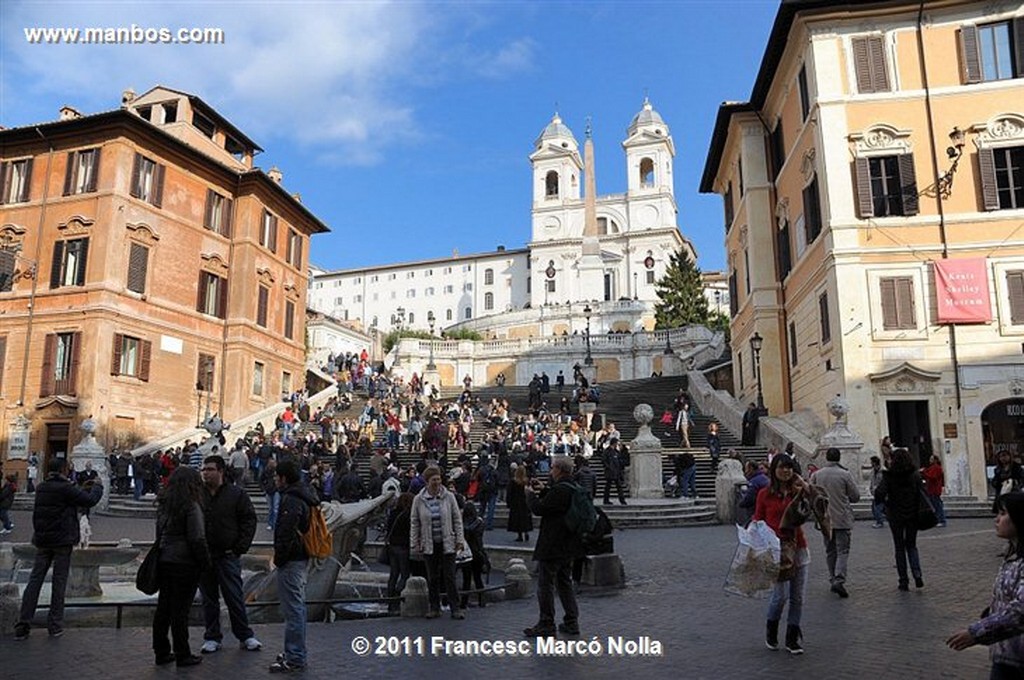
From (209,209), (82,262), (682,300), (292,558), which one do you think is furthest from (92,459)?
(682,300)

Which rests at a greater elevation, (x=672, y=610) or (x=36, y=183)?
(x=36, y=183)

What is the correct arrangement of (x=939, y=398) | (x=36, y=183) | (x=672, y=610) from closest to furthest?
1. (x=672, y=610)
2. (x=939, y=398)
3. (x=36, y=183)

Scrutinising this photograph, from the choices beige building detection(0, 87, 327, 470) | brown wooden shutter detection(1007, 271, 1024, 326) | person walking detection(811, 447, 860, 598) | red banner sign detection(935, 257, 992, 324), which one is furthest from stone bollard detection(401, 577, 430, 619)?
beige building detection(0, 87, 327, 470)

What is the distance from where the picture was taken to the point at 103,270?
30016 mm

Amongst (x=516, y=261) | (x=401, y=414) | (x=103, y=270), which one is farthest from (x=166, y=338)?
(x=516, y=261)

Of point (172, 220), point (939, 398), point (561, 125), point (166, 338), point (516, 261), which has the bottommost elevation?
point (939, 398)

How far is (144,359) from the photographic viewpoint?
1230 inches

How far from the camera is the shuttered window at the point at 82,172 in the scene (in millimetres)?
31266

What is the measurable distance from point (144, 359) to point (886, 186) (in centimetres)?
2645

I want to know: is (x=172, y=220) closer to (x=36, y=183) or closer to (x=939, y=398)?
(x=36, y=183)

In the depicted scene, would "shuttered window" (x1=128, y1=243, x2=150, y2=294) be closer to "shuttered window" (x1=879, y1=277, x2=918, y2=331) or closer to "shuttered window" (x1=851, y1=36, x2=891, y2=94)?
"shuttered window" (x1=851, y1=36, x2=891, y2=94)

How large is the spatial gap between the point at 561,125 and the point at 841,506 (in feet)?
327

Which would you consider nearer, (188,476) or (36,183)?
(188,476)

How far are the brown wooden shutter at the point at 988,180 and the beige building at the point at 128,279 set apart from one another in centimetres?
2816
